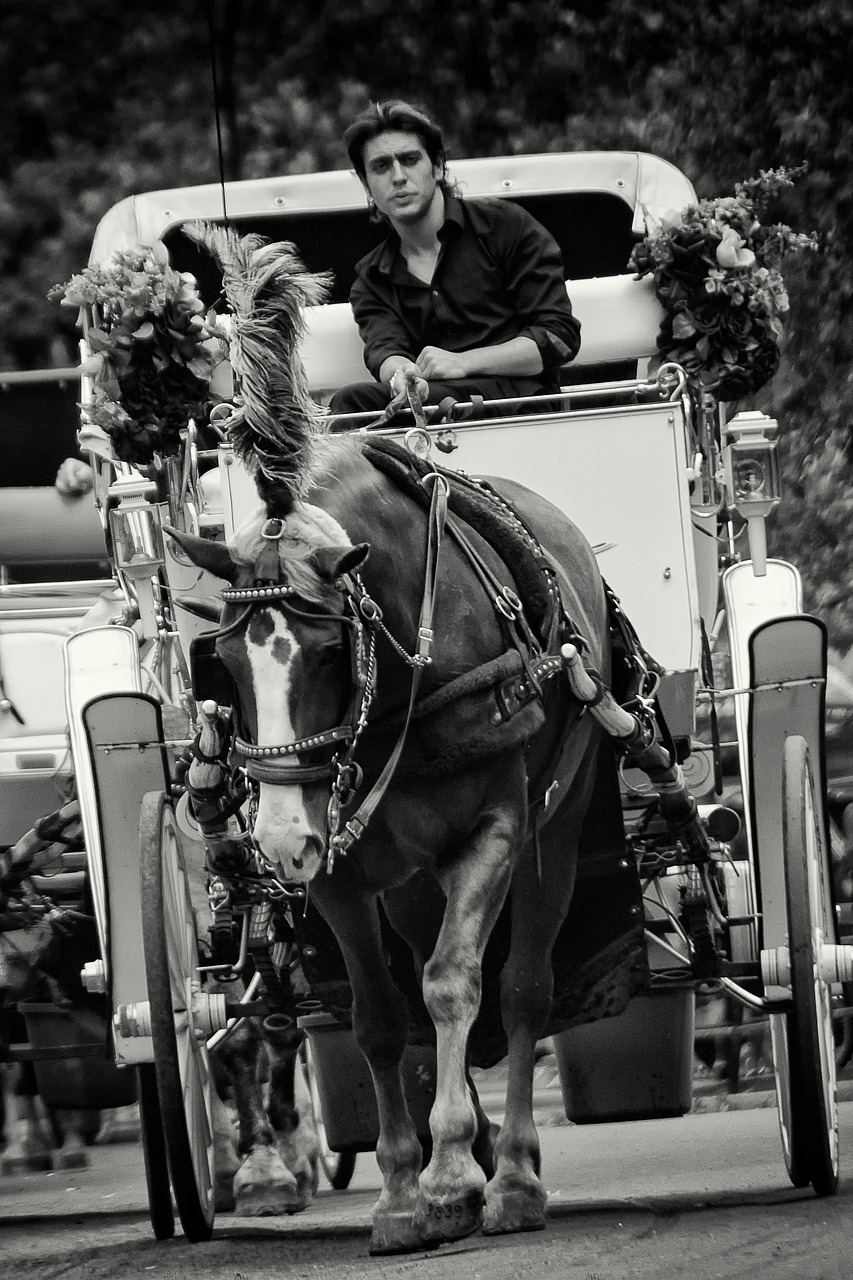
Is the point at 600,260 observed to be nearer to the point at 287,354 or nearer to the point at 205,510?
the point at 205,510

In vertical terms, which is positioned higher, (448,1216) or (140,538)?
(140,538)

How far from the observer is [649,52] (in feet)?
44.7

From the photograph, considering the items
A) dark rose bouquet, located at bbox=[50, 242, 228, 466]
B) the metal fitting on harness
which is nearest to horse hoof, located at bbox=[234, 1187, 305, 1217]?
the metal fitting on harness

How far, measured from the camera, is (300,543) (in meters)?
4.98

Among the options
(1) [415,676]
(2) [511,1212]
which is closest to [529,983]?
(2) [511,1212]

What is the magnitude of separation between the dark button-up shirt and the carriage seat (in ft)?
0.96

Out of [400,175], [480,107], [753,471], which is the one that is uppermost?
[480,107]

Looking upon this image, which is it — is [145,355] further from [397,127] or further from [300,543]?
[300,543]

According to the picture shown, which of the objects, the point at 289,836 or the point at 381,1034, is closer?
the point at 289,836

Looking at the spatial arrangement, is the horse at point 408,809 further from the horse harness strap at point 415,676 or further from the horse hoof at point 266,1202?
the horse hoof at point 266,1202

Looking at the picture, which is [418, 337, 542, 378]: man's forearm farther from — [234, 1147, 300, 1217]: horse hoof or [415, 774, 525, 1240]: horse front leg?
[234, 1147, 300, 1217]: horse hoof

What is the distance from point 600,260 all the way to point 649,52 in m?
5.09

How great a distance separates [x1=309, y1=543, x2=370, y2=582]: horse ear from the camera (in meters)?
4.91

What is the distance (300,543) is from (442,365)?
65.7 inches
